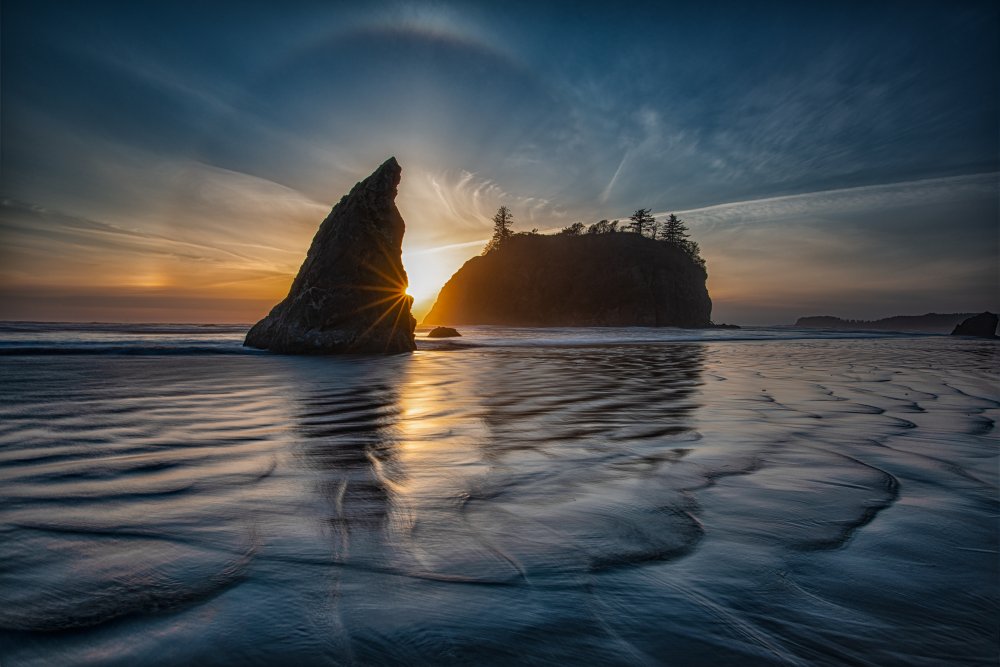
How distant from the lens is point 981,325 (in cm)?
4353

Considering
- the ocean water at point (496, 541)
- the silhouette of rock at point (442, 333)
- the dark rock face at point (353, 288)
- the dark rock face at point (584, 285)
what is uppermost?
the dark rock face at point (584, 285)

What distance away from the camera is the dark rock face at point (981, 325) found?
4316cm

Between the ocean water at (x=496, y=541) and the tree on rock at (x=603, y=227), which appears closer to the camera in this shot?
the ocean water at (x=496, y=541)

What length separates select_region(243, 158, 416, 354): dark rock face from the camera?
1266 cm

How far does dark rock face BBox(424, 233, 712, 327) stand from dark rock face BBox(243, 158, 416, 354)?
55.5 meters

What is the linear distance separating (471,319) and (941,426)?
79056mm

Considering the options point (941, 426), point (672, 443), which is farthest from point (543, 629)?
point (941, 426)

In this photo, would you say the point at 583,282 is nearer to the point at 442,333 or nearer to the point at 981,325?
the point at 981,325

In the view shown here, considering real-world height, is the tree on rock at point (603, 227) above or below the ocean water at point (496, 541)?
above

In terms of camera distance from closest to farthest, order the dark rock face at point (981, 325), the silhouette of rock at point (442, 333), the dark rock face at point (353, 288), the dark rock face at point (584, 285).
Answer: the dark rock face at point (353, 288) < the silhouette of rock at point (442, 333) < the dark rock face at point (981, 325) < the dark rock face at point (584, 285)

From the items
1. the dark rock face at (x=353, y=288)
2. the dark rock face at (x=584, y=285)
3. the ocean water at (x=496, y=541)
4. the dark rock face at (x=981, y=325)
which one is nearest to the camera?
the ocean water at (x=496, y=541)

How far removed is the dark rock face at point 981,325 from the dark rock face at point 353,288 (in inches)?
2119

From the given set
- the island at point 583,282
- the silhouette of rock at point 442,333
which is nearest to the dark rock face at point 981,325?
the island at point 583,282

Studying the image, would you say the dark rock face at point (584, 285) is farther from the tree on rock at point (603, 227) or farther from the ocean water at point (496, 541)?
the ocean water at point (496, 541)
